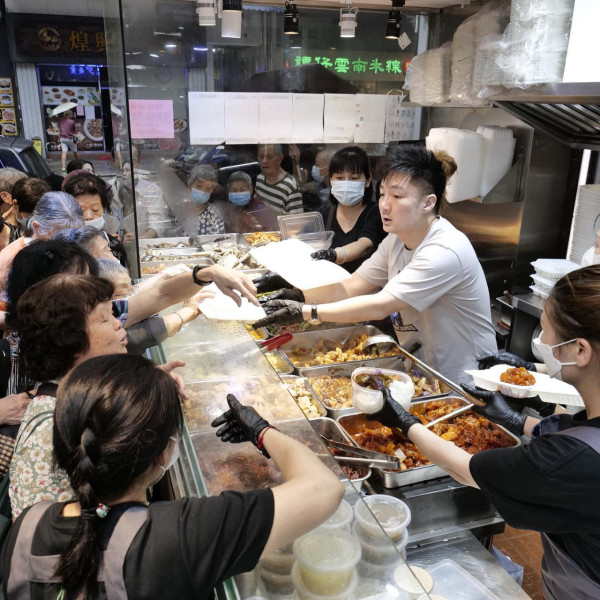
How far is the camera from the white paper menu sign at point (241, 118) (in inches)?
190

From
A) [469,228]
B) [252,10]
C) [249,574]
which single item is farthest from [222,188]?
[249,574]

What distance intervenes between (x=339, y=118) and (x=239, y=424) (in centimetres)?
402

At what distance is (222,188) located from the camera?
5.03m

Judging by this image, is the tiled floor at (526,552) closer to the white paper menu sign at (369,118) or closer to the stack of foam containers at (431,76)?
the stack of foam containers at (431,76)

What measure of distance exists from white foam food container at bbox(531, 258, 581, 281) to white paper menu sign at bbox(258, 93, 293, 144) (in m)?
2.44

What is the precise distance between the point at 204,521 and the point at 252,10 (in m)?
4.60

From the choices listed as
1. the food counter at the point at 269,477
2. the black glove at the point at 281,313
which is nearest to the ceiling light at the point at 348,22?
the black glove at the point at 281,313

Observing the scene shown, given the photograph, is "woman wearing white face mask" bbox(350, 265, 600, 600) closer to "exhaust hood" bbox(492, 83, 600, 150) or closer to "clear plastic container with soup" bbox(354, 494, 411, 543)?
"clear plastic container with soup" bbox(354, 494, 411, 543)

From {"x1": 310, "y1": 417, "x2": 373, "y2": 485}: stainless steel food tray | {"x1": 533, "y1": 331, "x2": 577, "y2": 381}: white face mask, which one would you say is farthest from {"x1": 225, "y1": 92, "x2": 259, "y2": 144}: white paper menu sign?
{"x1": 533, "y1": 331, "x2": 577, "y2": 381}: white face mask

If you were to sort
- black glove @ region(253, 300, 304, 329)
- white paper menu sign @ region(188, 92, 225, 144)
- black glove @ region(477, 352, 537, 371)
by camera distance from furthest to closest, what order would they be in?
1. white paper menu sign @ region(188, 92, 225, 144)
2. black glove @ region(253, 300, 304, 329)
3. black glove @ region(477, 352, 537, 371)

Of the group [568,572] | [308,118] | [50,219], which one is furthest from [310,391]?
[308,118]

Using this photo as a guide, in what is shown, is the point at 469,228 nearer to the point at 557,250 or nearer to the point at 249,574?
the point at 557,250

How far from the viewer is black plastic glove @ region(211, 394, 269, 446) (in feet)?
5.27

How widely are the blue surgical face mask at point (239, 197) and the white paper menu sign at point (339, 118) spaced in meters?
0.89
